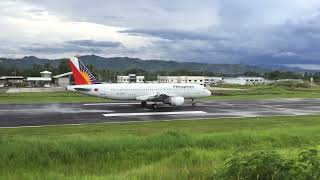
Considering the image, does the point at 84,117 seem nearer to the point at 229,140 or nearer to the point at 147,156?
the point at 229,140

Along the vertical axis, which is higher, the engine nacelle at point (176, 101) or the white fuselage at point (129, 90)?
the white fuselage at point (129, 90)

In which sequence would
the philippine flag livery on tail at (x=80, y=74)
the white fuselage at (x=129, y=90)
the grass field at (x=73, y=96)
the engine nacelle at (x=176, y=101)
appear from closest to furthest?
1. the engine nacelle at (x=176, y=101)
2. the white fuselage at (x=129, y=90)
3. the philippine flag livery on tail at (x=80, y=74)
4. the grass field at (x=73, y=96)

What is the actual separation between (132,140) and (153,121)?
1849 cm

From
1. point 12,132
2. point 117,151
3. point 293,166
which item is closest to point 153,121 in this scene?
point 12,132

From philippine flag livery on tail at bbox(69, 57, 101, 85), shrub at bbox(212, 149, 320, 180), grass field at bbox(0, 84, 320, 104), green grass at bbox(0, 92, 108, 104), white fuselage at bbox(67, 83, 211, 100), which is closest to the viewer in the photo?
shrub at bbox(212, 149, 320, 180)

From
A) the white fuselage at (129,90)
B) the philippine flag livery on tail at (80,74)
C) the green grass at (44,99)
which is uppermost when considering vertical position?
the philippine flag livery on tail at (80,74)

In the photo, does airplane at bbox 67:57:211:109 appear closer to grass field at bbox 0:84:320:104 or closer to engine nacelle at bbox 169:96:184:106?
engine nacelle at bbox 169:96:184:106

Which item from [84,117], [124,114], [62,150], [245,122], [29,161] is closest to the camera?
[29,161]

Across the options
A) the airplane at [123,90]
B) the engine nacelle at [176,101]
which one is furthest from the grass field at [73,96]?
the engine nacelle at [176,101]

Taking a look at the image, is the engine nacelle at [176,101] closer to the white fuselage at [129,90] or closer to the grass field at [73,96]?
the white fuselage at [129,90]

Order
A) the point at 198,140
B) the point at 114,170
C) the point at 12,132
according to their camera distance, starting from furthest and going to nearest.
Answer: the point at 12,132, the point at 198,140, the point at 114,170

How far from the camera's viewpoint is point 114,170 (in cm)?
1241

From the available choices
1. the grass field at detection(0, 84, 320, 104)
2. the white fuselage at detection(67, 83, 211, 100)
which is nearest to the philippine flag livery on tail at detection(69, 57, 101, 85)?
the white fuselage at detection(67, 83, 211, 100)

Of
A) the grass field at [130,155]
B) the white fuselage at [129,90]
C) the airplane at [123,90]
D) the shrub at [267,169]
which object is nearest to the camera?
the shrub at [267,169]
